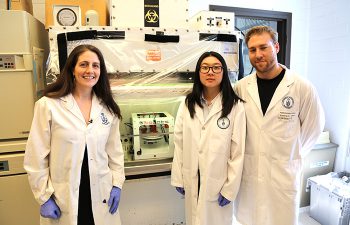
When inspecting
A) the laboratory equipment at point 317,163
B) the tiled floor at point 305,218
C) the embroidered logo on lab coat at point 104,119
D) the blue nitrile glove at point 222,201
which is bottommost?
the tiled floor at point 305,218

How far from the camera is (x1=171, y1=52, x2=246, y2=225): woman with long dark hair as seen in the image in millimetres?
1354

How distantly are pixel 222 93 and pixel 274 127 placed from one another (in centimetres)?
35

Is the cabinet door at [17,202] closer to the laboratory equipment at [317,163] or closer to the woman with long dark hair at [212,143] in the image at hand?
the woman with long dark hair at [212,143]

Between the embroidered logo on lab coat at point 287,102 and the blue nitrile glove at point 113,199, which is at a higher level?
the embroidered logo on lab coat at point 287,102

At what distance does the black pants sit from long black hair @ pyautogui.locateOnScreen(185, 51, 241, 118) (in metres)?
0.64

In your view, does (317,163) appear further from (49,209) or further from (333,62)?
(49,209)

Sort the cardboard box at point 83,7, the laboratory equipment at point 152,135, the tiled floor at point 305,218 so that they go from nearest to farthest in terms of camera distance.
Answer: the cardboard box at point 83,7
the laboratory equipment at point 152,135
the tiled floor at point 305,218

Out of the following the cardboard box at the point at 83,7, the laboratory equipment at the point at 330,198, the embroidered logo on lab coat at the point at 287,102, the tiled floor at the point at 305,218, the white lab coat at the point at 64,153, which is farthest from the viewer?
the tiled floor at the point at 305,218

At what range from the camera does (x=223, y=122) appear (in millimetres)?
1357

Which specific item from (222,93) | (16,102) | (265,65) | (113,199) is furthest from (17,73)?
(265,65)

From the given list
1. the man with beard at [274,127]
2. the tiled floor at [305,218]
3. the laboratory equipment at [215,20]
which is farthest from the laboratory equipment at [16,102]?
the tiled floor at [305,218]

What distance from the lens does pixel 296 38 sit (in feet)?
8.89

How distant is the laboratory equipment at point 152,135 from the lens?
1663 mm

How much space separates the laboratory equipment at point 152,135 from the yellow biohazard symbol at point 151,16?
0.65 m
